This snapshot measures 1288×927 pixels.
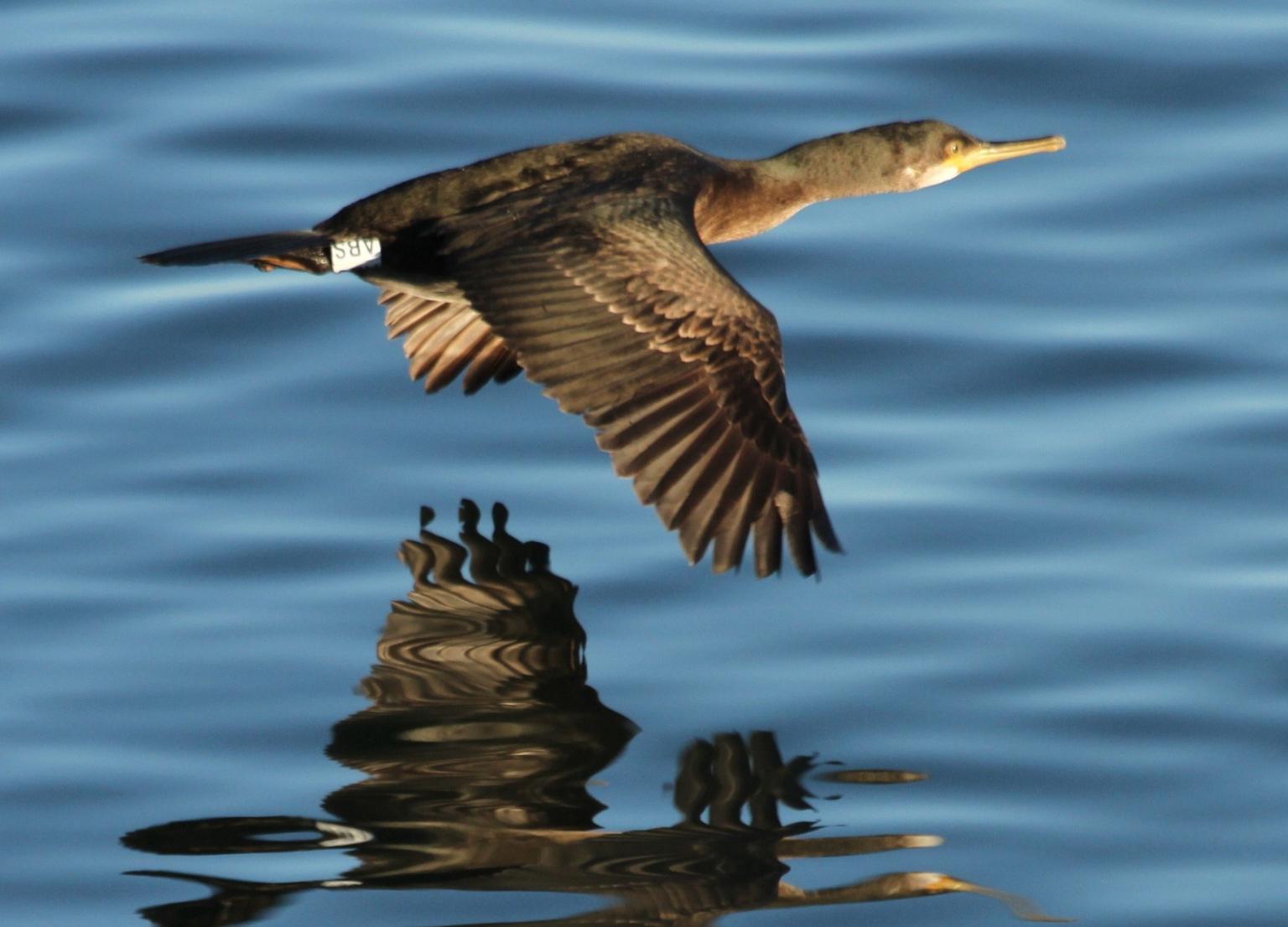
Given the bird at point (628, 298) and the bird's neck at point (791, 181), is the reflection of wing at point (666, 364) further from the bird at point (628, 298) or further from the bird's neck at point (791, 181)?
the bird's neck at point (791, 181)

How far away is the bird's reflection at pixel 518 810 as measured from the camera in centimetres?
527

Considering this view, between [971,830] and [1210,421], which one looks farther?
[1210,421]

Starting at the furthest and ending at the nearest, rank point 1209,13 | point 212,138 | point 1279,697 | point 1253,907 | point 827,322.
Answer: point 1209,13
point 212,138
point 827,322
point 1279,697
point 1253,907

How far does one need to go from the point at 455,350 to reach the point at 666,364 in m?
1.55

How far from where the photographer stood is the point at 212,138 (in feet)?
31.9

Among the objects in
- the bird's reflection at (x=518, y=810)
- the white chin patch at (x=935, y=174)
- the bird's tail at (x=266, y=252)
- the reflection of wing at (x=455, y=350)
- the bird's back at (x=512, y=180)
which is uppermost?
the white chin patch at (x=935, y=174)

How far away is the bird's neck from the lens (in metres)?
7.83

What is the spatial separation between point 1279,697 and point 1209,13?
16.8ft

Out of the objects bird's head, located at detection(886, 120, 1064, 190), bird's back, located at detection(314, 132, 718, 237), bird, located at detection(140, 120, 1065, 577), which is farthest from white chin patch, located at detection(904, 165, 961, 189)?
bird's back, located at detection(314, 132, 718, 237)

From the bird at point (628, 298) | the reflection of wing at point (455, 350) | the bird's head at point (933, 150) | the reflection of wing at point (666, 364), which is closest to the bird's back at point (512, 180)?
the bird at point (628, 298)

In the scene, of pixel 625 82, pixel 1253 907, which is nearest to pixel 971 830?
pixel 1253 907

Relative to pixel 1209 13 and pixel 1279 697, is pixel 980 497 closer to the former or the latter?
pixel 1279 697

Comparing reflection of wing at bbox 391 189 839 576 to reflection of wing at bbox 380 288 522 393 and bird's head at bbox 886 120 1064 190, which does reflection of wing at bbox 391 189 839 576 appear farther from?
bird's head at bbox 886 120 1064 190

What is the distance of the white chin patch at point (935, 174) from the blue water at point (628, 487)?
455 mm
